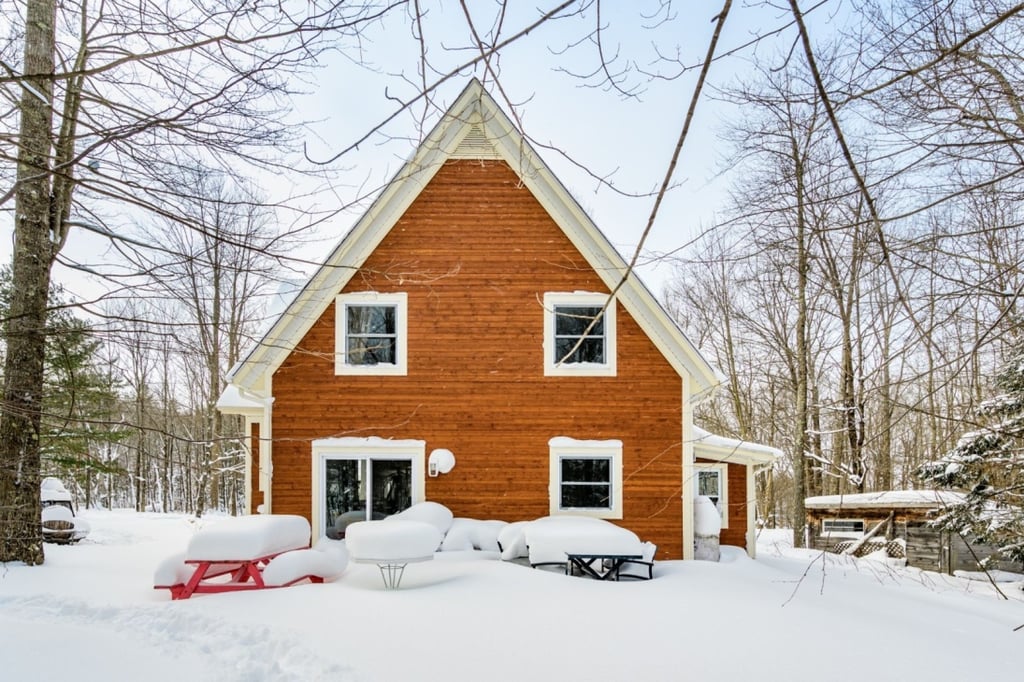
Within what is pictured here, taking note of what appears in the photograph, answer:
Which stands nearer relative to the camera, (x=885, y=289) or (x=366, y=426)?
(x=885, y=289)

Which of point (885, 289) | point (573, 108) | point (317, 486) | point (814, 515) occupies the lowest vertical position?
point (814, 515)

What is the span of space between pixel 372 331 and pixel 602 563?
5.36 meters

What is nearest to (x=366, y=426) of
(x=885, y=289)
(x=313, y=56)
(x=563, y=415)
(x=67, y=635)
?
(x=563, y=415)

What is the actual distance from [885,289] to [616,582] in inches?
276

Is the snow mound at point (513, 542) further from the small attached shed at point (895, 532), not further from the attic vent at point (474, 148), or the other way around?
the small attached shed at point (895, 532)

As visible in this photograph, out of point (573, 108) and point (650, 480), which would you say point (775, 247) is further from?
point (650, 480)

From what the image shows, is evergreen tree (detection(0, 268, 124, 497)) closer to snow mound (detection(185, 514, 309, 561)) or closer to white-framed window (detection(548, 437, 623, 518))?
snow mound (detection(185, 514, 309, 561))

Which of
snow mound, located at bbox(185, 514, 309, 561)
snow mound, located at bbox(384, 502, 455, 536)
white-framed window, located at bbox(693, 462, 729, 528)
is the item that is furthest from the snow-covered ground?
white-framed window, located at bbox(693, 462, 729, 528)

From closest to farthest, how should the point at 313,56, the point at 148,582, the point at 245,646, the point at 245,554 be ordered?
1. the point at 313,56
2. the point at 245,646
3. the point at 245,554
4. the point at 148,582

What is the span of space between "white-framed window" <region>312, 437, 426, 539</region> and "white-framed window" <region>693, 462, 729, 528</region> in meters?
6.45

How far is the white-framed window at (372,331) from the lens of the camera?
38.9 feet

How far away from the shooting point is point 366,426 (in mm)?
11703

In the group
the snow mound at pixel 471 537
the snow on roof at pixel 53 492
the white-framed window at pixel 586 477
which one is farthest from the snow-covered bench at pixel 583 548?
the snow on roof at pixel 53 492

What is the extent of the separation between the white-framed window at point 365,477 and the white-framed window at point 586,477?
88.1 inches
